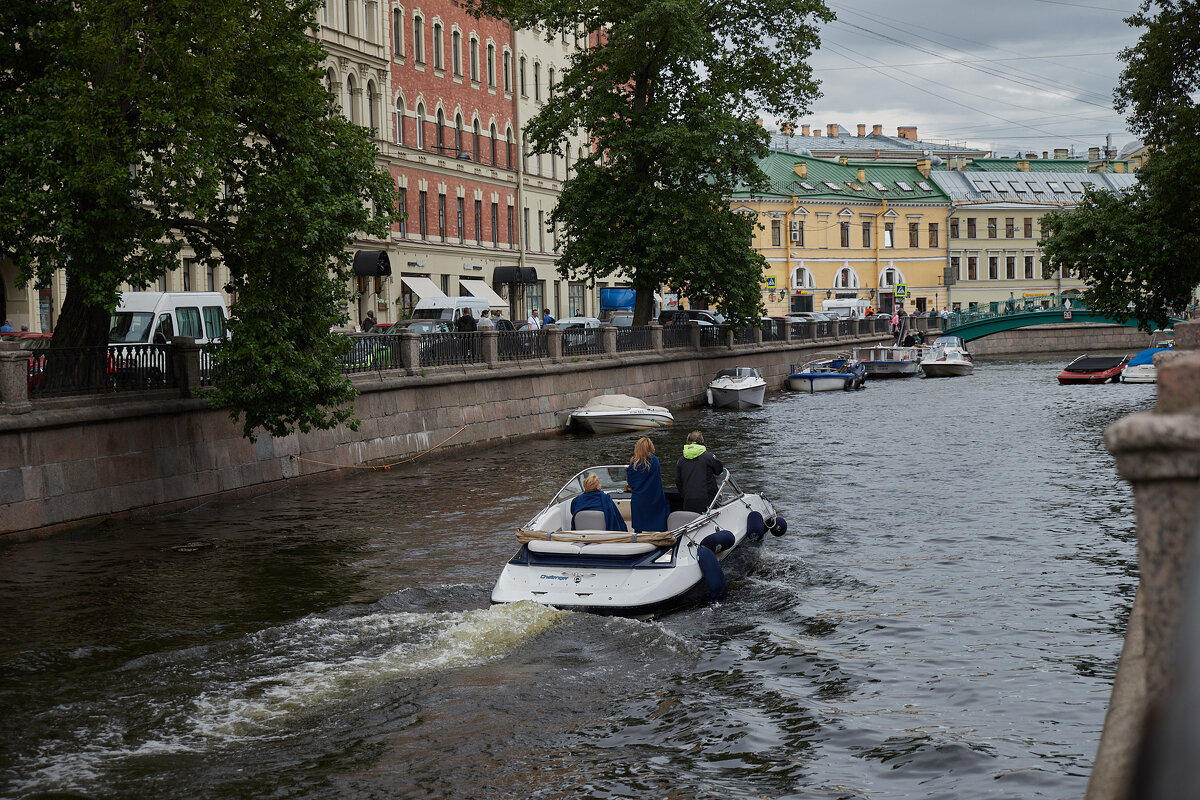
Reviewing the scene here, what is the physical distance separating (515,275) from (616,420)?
23670mm

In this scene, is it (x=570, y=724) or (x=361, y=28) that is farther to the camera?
(x=361, y=28)

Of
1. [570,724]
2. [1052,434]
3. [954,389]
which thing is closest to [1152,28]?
[1052,434]

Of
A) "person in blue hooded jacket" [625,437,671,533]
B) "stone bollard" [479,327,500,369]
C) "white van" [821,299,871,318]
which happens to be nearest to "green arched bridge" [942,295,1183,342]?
"white van" [821,299,871,318]

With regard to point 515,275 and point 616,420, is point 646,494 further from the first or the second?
point 515,275

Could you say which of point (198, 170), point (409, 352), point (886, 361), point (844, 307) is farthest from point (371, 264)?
point (844, 307)

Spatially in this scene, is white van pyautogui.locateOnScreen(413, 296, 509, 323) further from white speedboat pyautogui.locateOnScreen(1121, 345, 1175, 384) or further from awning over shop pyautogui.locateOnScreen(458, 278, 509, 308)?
white speedboat pyautogui.locateOnScreen(1121, 345, 1175, 384)

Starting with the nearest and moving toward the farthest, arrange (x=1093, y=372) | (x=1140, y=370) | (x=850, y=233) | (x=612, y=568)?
(x=612, y=568), (x=1140, y=370), (x=1093, y=372), (x=850, y=233)

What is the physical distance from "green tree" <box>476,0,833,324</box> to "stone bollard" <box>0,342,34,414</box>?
2459 centimetres

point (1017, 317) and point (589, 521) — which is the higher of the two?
point (1017, 317)

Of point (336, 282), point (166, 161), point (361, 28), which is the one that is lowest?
point (336, 282)

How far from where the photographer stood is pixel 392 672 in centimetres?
1105

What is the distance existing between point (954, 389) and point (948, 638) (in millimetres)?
40828

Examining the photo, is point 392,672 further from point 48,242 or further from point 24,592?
point 48,242

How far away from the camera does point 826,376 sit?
175 feet
